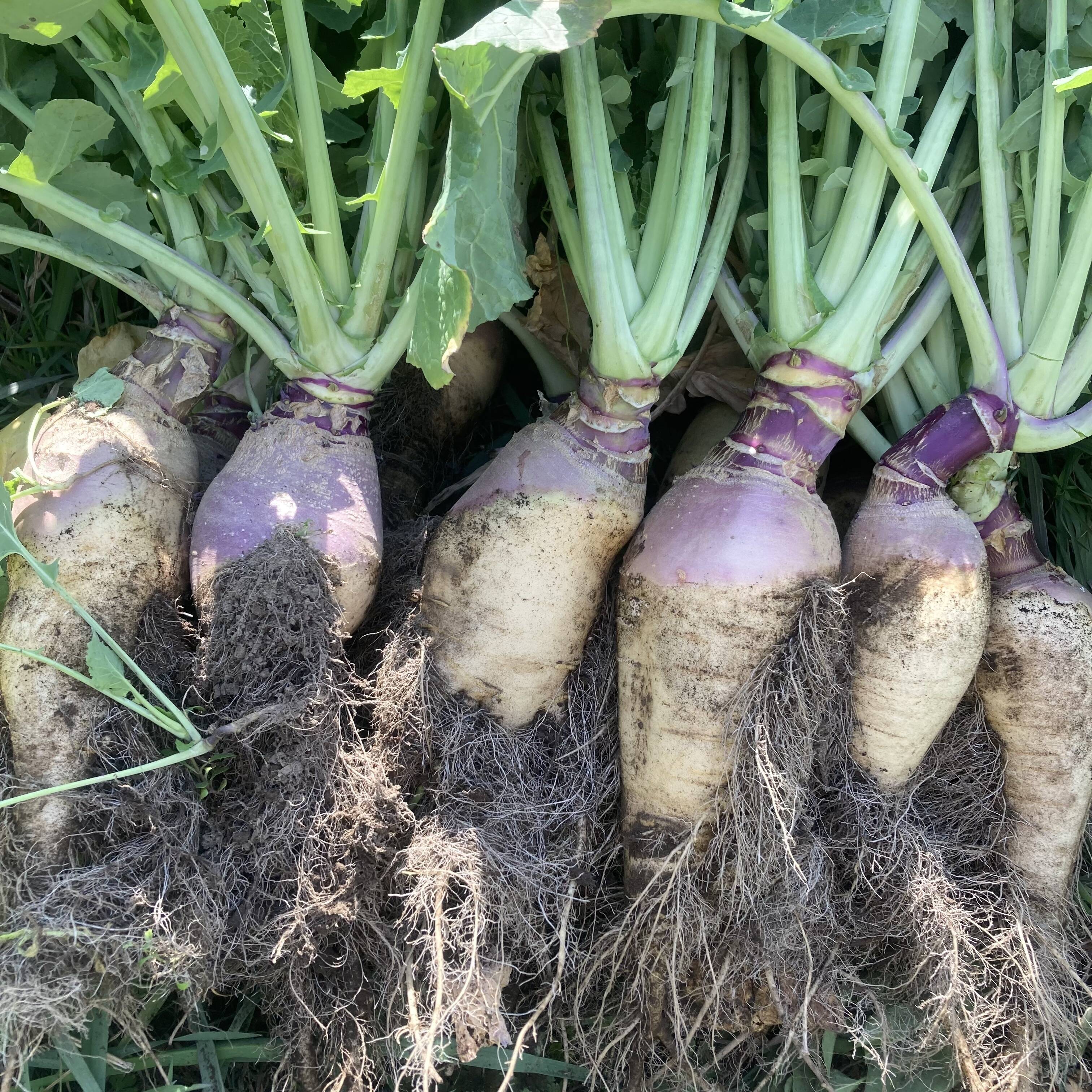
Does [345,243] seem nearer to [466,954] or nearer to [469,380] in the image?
[469,380]

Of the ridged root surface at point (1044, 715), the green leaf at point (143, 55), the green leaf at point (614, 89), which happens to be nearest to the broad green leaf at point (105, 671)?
the green leaf at point (143, 55)

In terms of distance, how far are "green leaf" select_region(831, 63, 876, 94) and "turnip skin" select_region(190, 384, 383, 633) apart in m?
0.93

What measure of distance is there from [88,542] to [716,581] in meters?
1.03

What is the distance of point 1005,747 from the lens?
1749mm

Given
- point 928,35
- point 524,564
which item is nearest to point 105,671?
point 524,564

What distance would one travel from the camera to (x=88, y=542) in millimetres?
1532

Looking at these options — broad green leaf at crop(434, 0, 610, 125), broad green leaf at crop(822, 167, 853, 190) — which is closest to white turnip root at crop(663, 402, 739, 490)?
broad green leaf at crop(822, 167, 853, 190)

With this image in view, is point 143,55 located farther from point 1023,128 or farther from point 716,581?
point 1023,128

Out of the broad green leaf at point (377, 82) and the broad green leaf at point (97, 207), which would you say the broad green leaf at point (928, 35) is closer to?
the broad green leaf at point (377, 82)

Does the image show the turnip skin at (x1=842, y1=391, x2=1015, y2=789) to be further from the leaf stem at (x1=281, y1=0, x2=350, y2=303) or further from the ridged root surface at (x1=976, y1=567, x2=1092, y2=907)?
the leaf stem at (x1=281, y1=0, x2=350, y2=303)

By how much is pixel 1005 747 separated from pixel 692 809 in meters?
0.63

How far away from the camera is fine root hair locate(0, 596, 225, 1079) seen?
4.41 ft

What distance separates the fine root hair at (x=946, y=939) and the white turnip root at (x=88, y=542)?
125 centimetres

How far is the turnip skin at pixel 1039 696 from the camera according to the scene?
5.51 ft
